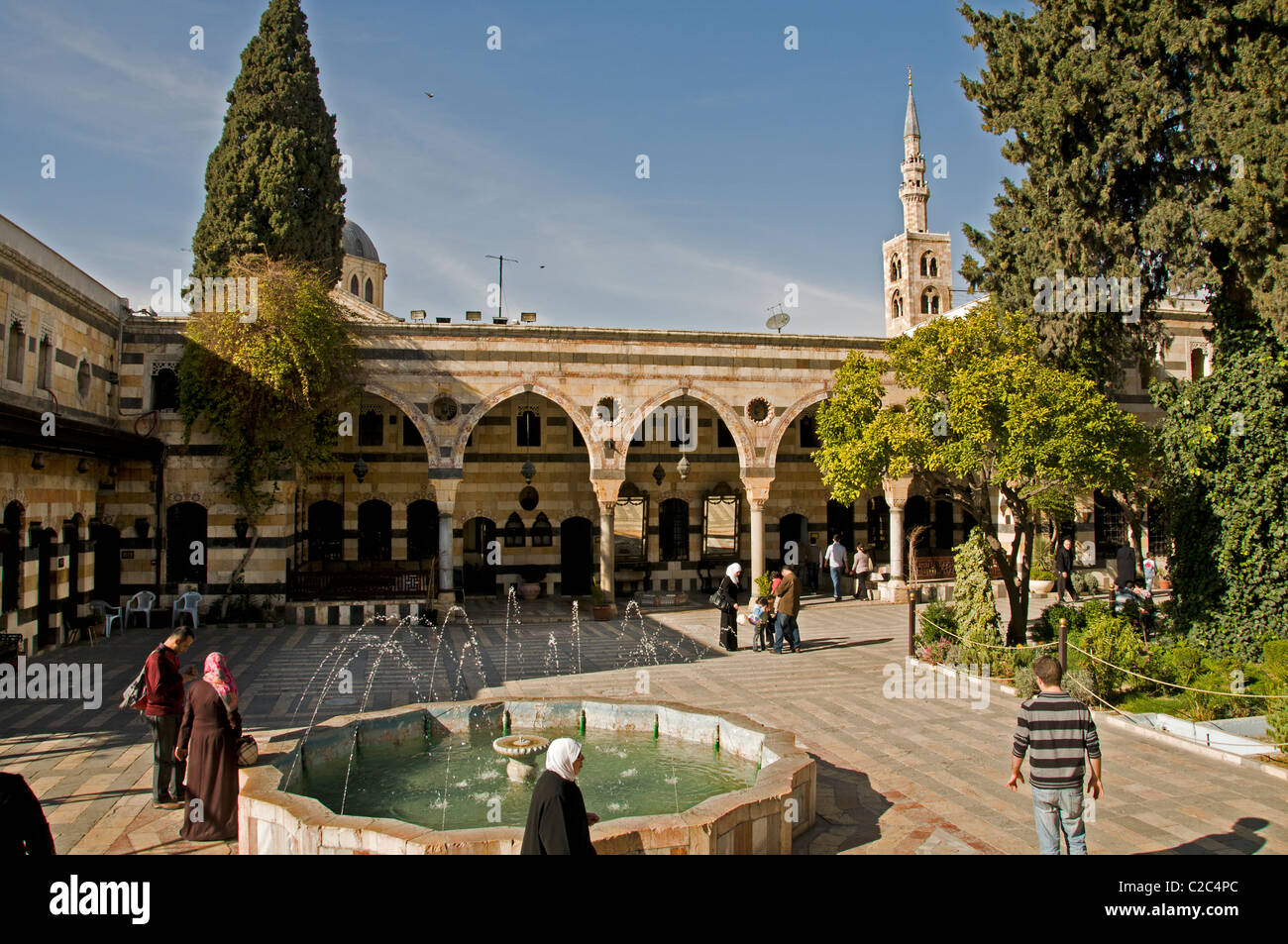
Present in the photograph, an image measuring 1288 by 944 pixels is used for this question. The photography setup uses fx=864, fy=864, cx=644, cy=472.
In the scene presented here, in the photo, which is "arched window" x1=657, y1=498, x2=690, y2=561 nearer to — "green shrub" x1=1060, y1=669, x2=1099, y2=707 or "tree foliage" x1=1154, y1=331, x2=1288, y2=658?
"tree foliage" x1=1154, y1=331, x2=1288, y2=658

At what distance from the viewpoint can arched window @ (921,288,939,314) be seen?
194ft

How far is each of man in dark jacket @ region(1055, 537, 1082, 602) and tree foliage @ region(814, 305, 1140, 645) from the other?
4.30 m

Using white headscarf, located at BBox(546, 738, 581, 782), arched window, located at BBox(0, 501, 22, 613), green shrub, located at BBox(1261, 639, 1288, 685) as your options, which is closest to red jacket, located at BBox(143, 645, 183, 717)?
white headscarf, located at BBox(546, 738, 581, 782)

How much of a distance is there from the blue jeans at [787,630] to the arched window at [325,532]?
1227cm

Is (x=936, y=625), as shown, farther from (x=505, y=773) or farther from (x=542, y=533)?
(x=542, y=533)

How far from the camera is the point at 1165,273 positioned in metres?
15.5

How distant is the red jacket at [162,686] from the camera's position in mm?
7438

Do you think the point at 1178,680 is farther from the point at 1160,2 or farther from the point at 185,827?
the point at 185,827

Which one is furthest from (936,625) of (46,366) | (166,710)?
(46,366)

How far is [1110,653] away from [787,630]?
5435 mm

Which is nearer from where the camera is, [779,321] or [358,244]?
[779,321]

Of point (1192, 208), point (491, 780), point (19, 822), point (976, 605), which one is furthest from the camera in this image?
point (1192, 208)

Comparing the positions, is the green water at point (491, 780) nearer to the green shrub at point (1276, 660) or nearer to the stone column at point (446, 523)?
the green shrub at point (1276, 660)

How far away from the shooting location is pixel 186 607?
17.8 metres
